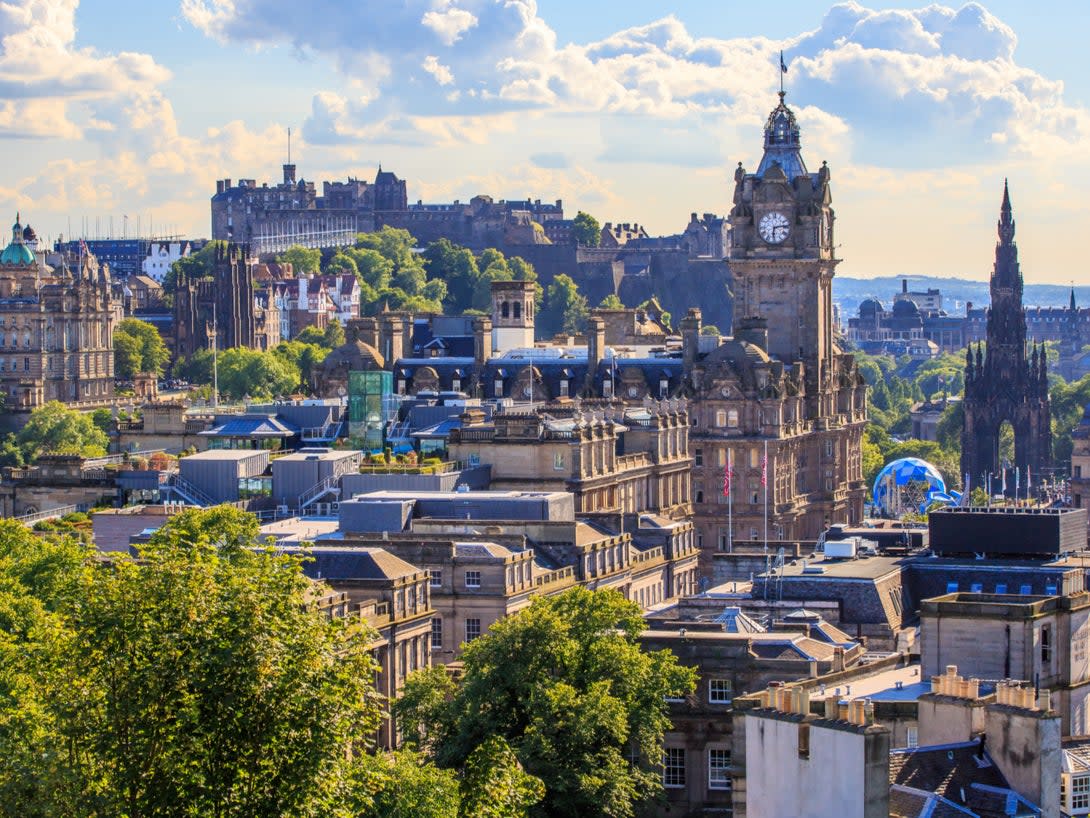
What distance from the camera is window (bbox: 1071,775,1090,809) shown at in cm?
6109

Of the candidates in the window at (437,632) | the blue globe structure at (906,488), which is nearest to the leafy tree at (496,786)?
the window at (437,632)

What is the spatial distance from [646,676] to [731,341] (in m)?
89.0

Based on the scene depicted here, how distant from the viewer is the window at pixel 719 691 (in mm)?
81188

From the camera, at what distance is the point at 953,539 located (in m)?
96.7

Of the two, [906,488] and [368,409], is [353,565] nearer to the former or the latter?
[368,409]

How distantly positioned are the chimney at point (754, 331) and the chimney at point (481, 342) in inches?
659

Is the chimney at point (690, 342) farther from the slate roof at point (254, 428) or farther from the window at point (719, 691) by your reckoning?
the window at point (719, 691)

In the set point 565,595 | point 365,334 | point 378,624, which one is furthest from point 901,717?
point 365,334

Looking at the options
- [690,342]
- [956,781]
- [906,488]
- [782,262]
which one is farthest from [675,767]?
[906,488]

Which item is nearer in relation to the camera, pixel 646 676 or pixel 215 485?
pixel 646 676

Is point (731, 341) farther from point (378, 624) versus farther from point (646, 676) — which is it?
point (646, 676)

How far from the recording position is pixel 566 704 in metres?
77.3

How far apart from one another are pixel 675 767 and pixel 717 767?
1.26 m

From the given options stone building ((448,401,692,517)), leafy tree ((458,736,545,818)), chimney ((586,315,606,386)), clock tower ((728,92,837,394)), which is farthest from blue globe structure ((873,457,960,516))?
leafy tree ((458,736,545,818))
